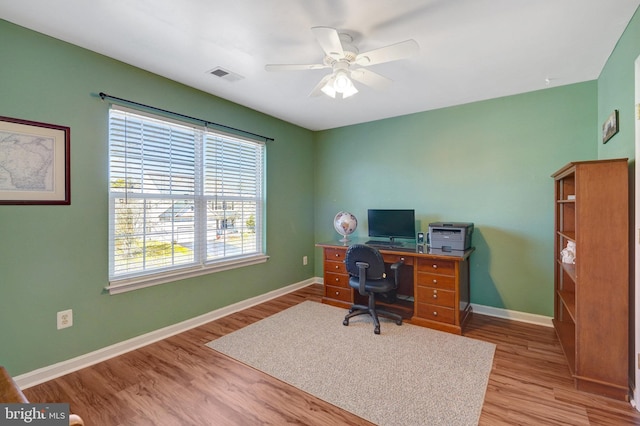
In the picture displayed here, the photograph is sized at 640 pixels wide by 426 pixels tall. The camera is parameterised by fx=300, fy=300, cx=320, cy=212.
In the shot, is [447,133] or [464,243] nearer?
[464,243]

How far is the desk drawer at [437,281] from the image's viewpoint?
9.33 feet

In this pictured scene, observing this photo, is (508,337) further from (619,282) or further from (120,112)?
(120,112)

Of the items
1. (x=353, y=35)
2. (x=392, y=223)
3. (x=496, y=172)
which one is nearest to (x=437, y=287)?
(x=392, y=223)

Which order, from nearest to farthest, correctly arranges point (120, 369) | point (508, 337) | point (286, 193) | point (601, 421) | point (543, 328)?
point (601, 421)
point (120, 369)
point (508, 337)
point (543, 328)
point (286, 193)

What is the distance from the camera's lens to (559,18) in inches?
73.4

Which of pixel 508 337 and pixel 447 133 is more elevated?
pixel 447 133

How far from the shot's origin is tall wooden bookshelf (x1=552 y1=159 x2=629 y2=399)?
182cm

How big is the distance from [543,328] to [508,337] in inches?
19.6

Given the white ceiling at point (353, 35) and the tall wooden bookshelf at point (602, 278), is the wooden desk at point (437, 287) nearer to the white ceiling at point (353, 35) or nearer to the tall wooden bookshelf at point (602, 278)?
the tall wooden bookshelf at point (602, 278)

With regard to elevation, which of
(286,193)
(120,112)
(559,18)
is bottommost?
(286,193)

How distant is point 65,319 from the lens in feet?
7.20

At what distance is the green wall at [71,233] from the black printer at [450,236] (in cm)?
246

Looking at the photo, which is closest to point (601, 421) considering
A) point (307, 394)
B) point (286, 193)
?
point (307, 394)
